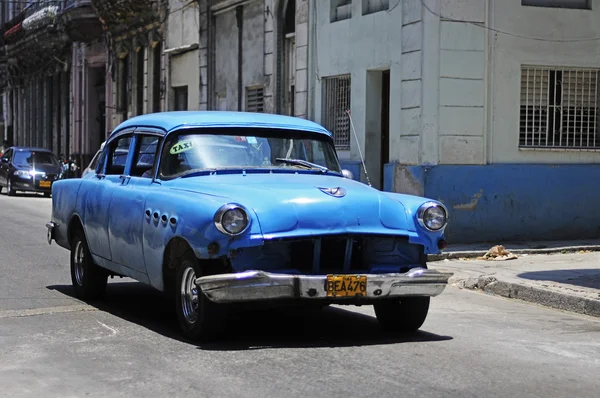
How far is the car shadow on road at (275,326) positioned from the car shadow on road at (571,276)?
10.6ft

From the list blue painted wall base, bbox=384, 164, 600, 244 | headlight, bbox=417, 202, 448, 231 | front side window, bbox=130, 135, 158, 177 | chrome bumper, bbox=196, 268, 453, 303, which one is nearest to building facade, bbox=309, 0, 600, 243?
blue painted wall base, bbox=384, 164, 600, 244

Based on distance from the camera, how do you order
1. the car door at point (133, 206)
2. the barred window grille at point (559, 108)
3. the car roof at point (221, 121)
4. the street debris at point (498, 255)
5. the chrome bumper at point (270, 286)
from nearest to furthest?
the chrome bumper at point (270, 286) < the car door at point (133, 206) < the car roof at point (221, 121) < the street debris at point (498, 255) < the barred window grille at point (559, 108)

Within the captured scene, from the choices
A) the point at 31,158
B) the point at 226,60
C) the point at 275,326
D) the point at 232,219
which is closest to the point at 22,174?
the point at 31,158

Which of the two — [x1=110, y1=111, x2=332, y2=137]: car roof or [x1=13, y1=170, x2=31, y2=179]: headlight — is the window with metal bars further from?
A: [x1=110, y1=111, x2=332, y2=137]: car roof

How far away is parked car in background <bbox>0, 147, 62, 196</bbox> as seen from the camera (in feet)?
101

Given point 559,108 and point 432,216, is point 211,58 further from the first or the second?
point 432,216

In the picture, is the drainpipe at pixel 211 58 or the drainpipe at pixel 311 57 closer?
the drainpipe at pixel 311 57

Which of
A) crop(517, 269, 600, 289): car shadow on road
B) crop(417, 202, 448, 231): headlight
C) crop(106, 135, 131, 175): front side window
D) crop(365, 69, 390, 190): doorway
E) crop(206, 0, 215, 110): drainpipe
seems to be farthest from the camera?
crop(206, 0, 215, 110): drainpipe

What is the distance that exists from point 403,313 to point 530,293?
3222 mm

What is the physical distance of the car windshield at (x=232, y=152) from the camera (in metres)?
8.38

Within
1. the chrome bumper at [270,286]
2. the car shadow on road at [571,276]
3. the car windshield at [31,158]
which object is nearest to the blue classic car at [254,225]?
the chrome bumper at [270,286]

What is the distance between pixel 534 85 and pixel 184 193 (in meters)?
9.85

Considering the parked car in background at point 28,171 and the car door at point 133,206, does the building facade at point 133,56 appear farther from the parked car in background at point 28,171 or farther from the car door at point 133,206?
the car door at point 133,206

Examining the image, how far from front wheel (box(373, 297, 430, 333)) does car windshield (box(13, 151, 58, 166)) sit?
2497 cm
